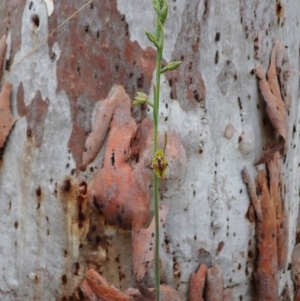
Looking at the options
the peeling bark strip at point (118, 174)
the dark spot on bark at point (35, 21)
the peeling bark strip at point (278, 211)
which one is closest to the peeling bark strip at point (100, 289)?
the peeling bark strip at point (118, 174)

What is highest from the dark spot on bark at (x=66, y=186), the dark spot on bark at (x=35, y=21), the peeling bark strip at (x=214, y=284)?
the dark spot on bark at (x=35, y=21)

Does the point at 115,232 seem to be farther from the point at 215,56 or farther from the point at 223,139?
the point at 215,56

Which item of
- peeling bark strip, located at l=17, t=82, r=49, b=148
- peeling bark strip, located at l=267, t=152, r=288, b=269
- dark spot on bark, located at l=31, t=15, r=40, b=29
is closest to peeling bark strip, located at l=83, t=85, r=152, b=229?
peeling bark strip, located at l=17, t=82, r=49, b=148

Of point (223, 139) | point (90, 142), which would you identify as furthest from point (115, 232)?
point (223, 139)

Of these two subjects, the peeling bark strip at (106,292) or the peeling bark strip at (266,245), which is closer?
the peeling bark strip at (106,292)

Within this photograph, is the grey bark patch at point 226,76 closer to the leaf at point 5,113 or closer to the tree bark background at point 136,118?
the tree bark background at point 136,118

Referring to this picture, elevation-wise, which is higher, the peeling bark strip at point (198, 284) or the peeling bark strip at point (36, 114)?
the peeling bark strip at point (36, 114)

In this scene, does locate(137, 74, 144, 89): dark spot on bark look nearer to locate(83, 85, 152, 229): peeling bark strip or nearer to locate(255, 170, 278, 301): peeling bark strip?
locate(83, 85, 152, 229): peeling bark strip
